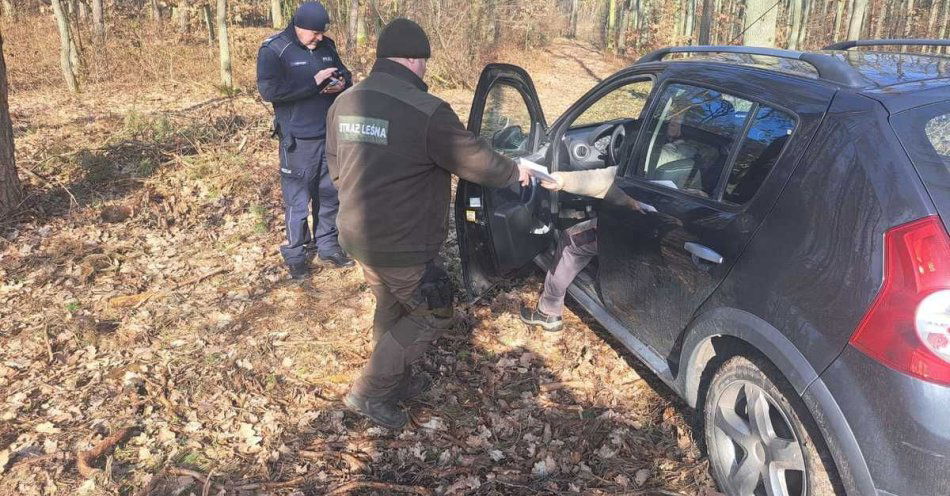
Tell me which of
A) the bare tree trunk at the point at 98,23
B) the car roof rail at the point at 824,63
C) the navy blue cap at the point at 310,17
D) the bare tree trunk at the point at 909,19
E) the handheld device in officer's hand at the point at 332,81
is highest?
the bare tree trunk at the point at 909,19

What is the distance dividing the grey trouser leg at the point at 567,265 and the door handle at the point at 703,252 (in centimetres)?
84

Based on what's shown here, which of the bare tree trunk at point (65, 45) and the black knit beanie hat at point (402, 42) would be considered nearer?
the black knit beanie hat at point (402, 42)

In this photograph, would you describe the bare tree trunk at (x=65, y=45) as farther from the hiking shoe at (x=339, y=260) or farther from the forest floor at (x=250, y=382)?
the hiking shoe at (x=339, y=260)

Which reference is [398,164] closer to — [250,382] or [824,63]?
[250,382]

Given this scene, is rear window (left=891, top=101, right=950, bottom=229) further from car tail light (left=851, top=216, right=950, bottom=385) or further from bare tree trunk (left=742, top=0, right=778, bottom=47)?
bare tree trunk (left=742, top=0, right=778, bottom=47)

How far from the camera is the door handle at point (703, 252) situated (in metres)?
2.47

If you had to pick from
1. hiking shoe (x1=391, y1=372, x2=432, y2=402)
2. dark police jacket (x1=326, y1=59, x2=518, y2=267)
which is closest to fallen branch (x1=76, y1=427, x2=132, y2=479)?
hiking shoe (x1=391, y1=372, x2=432, y2=402)

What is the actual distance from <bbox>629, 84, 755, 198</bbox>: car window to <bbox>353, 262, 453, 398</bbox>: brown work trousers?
1.36 metres

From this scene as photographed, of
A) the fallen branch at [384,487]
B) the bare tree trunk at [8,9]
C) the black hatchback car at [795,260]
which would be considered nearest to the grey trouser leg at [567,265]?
the black hatchback car at [795,260]

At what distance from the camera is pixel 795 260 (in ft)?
7.00

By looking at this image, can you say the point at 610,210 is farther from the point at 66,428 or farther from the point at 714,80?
the point at 66,428

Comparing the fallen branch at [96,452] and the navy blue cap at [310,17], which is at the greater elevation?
the navy blue cap at [310,17]

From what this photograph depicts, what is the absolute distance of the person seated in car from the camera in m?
3.19

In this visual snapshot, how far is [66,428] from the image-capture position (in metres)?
3.20
